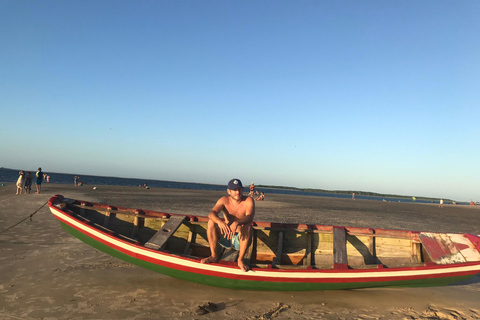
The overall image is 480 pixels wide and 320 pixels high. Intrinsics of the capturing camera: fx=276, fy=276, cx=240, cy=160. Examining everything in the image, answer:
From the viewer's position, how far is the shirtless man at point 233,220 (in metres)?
5.12

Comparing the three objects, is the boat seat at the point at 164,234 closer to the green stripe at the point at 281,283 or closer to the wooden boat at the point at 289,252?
the wooden boat at the point at 289,252

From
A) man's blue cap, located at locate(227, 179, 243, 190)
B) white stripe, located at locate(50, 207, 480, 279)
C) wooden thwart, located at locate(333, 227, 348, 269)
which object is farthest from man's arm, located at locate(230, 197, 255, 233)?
wooden thwart, located at locate(333, 227, 348, 269)

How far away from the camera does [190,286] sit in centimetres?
572

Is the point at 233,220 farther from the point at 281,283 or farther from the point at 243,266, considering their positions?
the point at 281,283

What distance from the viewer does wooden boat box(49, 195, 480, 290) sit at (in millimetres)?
4965

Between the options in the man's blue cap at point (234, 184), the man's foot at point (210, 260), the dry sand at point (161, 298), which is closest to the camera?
the dry sand at point (161, 298)

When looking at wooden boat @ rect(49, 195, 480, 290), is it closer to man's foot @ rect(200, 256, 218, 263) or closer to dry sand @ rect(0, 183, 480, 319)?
man's foot @ rect(200, 256, 218, 263)

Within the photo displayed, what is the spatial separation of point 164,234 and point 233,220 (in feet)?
5.40

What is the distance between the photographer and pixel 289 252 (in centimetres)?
666

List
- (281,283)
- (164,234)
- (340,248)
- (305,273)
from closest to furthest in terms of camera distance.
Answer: (305,273), (281,283), (340,248), (164,234)

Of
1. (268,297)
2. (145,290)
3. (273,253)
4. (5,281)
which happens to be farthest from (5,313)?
(273,253)

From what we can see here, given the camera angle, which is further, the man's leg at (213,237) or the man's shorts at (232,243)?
the man's shorts at (232,243)

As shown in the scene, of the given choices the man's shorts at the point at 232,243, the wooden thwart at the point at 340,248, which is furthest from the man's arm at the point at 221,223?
the wooden thwart at the point at 340,248

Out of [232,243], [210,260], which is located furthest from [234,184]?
[232,243]
